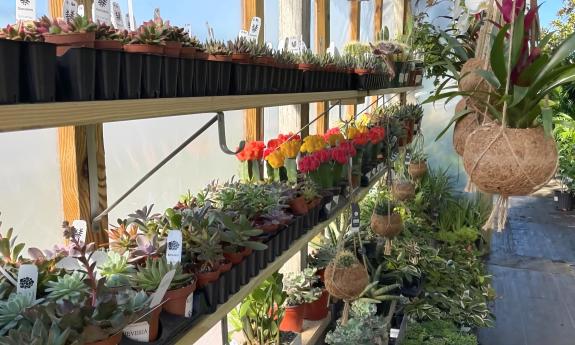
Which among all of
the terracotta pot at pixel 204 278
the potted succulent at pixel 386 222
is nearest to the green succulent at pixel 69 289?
the terracotta pot at pixel 204 278

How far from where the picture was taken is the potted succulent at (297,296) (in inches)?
100

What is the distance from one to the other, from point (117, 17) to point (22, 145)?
443mm

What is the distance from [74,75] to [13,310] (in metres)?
0.41

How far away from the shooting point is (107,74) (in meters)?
0.87

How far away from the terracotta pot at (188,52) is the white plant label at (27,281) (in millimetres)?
532

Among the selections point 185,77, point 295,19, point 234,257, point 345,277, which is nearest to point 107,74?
point 185,77

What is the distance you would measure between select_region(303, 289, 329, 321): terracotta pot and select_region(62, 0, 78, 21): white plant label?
2.08 m

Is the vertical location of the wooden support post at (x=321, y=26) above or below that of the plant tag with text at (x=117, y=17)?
above

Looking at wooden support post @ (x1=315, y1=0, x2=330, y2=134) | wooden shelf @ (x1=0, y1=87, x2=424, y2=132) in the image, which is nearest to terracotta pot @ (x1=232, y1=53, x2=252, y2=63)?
wooden shelf @ (x1=0, y1=87, x2=424, y2=132)

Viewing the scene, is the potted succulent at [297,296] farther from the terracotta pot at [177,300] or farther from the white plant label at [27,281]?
the white plant label at [27,281]

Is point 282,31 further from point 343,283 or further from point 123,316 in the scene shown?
point 123,316

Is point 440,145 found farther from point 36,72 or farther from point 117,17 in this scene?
point 36,72

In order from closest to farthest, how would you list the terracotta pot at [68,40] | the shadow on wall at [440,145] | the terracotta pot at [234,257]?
the terracotta pot at [68,40]
the terracotta pot at [234,257]
the shadow on wall at [440,145]

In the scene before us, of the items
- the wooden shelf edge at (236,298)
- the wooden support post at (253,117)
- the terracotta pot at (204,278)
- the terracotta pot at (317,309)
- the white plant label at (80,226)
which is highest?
the wooden support post at (253,117)
